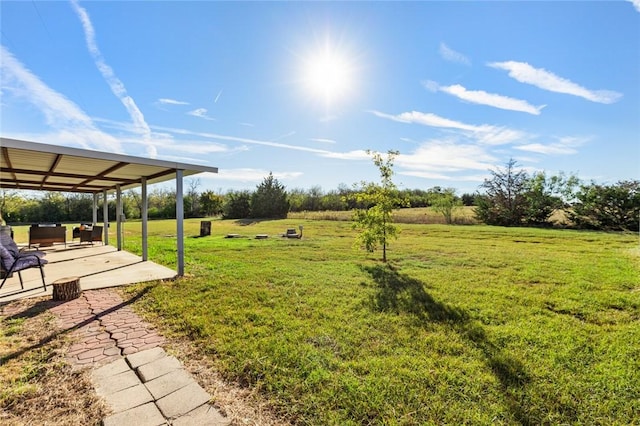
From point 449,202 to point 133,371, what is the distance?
72.8ft

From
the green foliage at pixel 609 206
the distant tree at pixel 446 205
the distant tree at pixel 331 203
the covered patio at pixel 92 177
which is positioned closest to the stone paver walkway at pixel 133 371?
the covered patio at pixel 92 177

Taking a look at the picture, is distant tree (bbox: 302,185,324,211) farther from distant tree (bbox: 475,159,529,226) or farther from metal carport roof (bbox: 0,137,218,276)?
metal carport roof (bbox: 0,137,218,276)

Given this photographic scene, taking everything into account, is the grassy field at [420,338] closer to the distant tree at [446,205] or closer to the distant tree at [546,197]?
the distant tree at [446,205]

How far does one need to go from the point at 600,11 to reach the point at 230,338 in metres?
9.51

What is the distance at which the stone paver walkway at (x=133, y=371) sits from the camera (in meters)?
1.93

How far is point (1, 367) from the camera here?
8.20 ft

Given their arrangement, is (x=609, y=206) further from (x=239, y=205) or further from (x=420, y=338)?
Answer: (x=239, y=205)

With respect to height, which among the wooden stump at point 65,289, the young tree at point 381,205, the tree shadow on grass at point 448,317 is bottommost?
the tree shadow on grass at point 448,317

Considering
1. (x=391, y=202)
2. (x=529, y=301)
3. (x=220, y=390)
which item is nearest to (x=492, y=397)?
(x=220, y=390)

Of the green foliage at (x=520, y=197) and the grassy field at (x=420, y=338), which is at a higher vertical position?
the green foliage at (x=520, y=197)

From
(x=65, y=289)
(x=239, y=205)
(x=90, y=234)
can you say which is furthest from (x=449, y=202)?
(x=65, y=289)

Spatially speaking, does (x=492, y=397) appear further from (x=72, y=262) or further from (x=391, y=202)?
(x=72, y=262)

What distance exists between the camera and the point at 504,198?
21.4m

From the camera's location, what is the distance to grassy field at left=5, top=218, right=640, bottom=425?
82.4 inches
